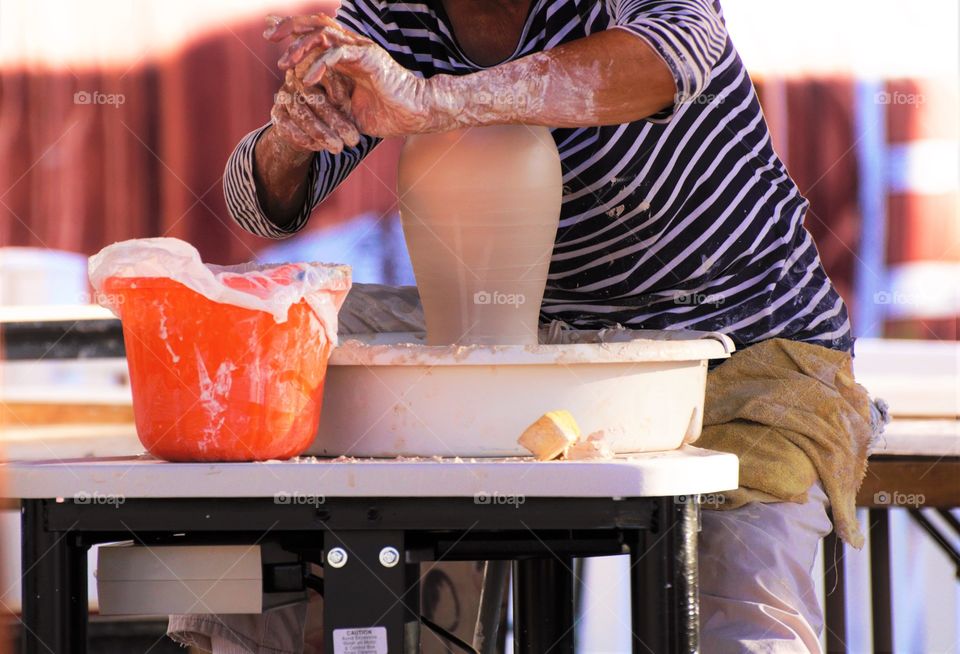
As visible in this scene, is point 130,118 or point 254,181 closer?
point 254,181

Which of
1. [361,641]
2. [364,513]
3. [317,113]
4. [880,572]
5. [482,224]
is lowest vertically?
[880,572]

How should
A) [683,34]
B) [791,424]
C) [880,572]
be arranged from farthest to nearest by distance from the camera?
[880,572], [791,424], [683,34]

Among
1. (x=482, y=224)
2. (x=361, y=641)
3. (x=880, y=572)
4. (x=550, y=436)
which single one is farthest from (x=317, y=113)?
(x=880, y=572)

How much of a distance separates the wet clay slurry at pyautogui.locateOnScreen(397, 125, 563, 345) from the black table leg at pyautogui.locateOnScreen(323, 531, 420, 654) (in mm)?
344

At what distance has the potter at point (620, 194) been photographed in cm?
108

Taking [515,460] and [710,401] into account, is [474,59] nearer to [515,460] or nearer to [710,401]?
[710,401]

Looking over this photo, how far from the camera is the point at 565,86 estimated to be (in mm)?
1078

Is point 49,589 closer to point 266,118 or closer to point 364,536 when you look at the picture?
point 364,536

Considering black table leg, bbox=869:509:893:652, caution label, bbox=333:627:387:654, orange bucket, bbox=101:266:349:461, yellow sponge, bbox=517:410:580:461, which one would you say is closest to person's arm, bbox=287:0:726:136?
orange bucket, bbox=101:266:349:461

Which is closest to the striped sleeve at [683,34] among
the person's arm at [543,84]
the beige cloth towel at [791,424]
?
the person's arm at [543,84]

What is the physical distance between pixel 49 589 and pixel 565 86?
2.18 feet

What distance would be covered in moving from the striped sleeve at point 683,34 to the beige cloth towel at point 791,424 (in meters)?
0.38

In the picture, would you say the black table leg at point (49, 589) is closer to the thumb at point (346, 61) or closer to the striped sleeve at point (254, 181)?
the thumb at point (346, 61)

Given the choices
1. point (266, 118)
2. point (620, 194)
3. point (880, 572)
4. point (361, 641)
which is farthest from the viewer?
point (266, 118)
